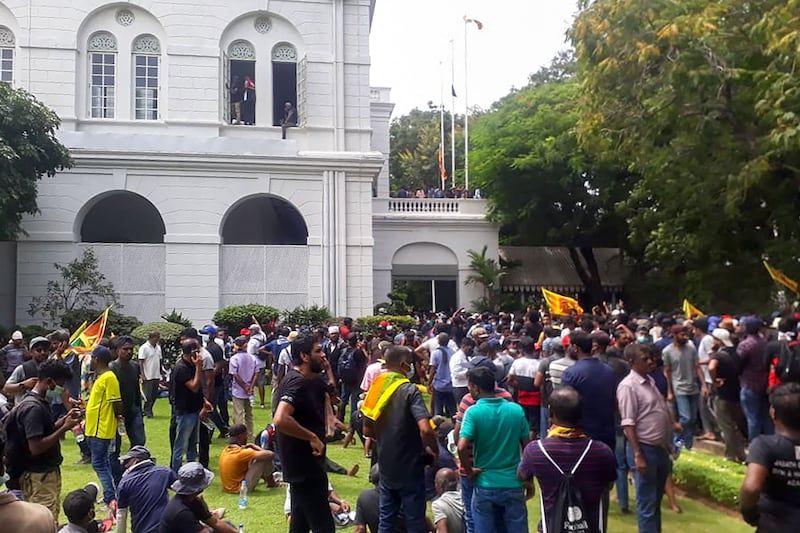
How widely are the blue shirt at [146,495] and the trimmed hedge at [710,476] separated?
5671mm

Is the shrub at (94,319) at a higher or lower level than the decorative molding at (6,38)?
lower

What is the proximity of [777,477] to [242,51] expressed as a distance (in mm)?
23967

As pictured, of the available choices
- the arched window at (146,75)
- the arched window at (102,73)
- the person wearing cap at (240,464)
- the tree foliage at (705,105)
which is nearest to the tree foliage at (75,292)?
the arched window at (102,73)

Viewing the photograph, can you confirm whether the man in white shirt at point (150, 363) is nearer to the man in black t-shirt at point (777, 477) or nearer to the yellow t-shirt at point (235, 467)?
the yellow t-shirt at point (235, 467)

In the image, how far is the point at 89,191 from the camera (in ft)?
77.9

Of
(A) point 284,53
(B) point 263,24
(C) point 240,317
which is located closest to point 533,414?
(C) point 240,317

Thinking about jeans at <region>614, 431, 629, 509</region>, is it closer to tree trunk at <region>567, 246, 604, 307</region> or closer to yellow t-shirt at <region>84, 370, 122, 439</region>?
yellow t-shirt at <region>84, 370, 122, 439</region>

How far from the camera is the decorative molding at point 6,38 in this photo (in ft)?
78.1

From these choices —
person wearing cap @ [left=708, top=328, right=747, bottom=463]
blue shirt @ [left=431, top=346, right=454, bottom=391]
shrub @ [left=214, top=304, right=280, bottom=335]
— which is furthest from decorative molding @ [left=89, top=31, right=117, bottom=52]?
person wearing cap @ [left=708, top=328, right=747, bottom=463]

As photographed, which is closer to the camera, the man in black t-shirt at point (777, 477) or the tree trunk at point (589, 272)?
the man in black t-shirt at point (777, 477)

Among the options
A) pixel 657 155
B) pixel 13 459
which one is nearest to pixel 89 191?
pixel 657 155

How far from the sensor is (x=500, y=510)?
557 centimetres

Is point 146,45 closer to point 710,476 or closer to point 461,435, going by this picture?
point 710,476

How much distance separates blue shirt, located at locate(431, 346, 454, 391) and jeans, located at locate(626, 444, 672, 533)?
548cm
